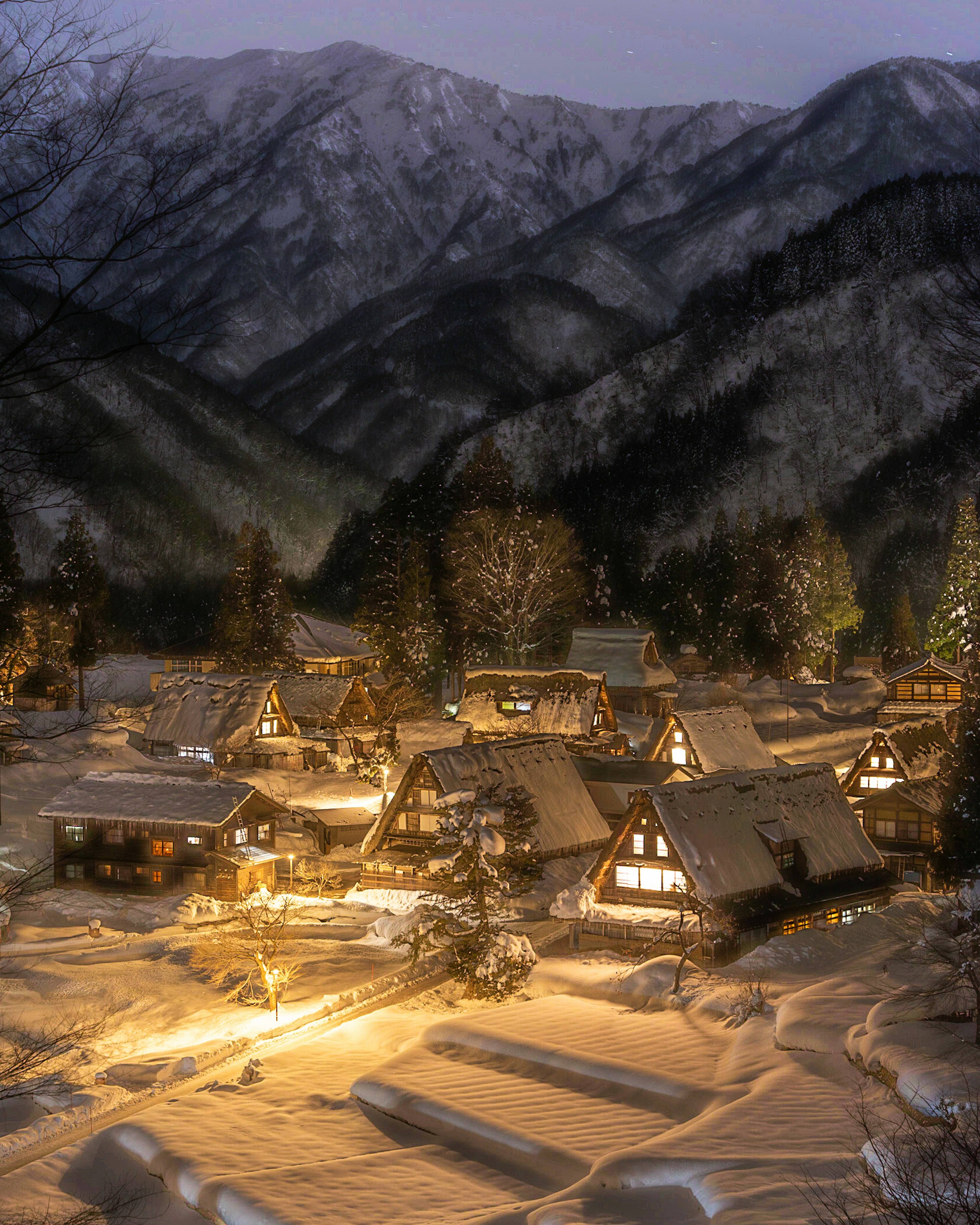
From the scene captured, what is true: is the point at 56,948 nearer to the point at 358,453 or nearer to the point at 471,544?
the point at 471,544

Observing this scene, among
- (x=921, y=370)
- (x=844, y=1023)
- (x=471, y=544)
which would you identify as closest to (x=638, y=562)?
(x=471, y=544)

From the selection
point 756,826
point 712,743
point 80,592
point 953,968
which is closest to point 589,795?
point 712,743

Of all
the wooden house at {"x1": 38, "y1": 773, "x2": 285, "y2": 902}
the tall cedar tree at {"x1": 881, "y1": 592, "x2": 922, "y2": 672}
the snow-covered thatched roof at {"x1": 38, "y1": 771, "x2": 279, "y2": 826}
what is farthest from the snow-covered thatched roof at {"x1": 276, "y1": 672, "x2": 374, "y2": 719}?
the tall cedar tree at {"x1": 881, "y1": 592, "x2": 922, "y2": 672}

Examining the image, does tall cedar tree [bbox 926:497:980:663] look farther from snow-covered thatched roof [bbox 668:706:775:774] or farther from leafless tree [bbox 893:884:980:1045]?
leafless tree [bbox 893:884:980:1045]

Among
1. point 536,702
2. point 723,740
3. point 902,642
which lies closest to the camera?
point 723,740

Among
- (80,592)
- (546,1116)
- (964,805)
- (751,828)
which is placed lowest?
(546,1116)

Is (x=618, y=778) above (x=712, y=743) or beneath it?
beneath

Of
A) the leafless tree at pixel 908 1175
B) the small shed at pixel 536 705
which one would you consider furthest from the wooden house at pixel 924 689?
the leafless tree at pixel 908 1175

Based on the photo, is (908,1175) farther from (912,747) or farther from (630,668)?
(630,668)
